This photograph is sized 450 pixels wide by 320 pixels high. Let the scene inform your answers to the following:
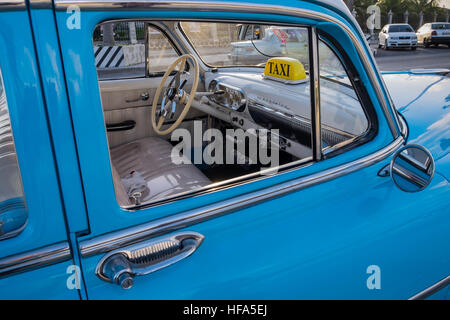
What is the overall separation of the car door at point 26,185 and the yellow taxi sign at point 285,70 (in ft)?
5.19

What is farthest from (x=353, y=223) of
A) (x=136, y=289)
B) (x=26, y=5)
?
(x=26, y=5)

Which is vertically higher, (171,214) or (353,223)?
(171,214)

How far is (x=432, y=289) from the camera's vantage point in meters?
1.50

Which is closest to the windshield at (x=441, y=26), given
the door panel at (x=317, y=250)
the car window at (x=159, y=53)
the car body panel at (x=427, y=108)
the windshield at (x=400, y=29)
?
the windshield at (x=400, y=29)

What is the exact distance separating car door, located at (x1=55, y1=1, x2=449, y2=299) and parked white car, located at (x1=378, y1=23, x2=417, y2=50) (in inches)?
834

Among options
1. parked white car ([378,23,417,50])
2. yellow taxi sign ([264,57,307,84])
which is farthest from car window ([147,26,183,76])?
parked white car ([378,23,417,50])

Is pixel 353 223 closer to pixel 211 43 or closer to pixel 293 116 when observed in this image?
pixel 293 116

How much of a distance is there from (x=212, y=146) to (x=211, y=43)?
910 mm

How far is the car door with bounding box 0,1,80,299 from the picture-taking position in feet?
2.60

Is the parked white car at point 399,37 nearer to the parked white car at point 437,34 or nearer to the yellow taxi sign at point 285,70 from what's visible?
the parked white car at point 437,34

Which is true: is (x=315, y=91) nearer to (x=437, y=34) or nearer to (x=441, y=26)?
(x=437, y=34)

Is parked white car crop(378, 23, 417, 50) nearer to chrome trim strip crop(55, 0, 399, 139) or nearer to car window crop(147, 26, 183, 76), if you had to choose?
car window crop(147, 26, 183, 76)
